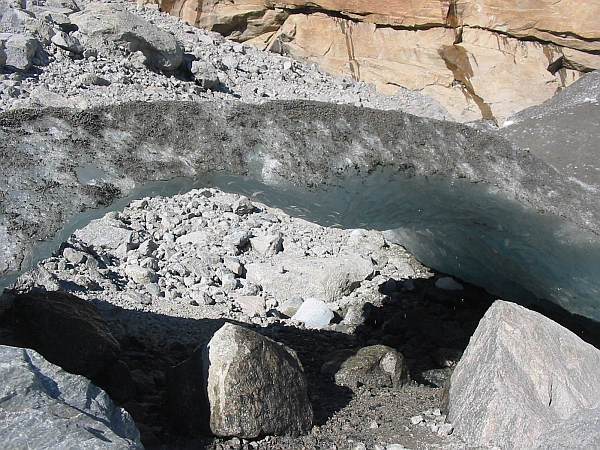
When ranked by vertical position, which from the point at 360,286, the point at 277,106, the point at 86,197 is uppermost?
the point at 277,106

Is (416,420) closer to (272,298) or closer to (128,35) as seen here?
(272,298)

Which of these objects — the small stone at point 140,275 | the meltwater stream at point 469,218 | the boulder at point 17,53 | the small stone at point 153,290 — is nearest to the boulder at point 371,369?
the meltwater stream at point 469,218

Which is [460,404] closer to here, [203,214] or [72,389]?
[72,389]

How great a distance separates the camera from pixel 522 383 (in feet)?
13.7

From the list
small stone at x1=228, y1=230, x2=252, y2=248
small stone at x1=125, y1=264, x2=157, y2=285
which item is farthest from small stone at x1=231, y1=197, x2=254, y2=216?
small stone at x1=125, y1=264, x2=157, y2=285

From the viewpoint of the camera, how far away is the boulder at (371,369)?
4.91 meters

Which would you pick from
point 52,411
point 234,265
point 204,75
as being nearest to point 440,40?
point 204,75

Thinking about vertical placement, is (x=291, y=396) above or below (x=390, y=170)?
below

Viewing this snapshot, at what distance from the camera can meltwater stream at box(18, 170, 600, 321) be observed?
466 cm

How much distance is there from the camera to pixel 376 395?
187 inches

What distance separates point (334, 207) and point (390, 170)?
0.49 metres

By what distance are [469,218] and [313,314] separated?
1.82 metres

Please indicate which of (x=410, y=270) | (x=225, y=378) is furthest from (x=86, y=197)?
(x=410, y=270)

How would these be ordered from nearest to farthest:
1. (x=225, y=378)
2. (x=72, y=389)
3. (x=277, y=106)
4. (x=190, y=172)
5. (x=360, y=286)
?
(x=72, y=389), (x=225, y=378), (x=190, y=172), (x=277, y=106), (x=360, y=286)
